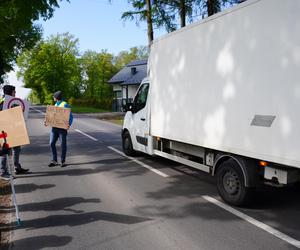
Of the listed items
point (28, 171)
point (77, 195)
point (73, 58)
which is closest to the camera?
point (77, 195)

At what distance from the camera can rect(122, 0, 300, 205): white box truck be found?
4711 mm

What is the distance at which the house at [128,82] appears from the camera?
4994cm

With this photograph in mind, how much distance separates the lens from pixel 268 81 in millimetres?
4996

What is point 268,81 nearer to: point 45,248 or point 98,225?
point 98,225

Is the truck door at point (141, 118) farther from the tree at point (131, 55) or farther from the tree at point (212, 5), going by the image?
the tree at point (131, 55)

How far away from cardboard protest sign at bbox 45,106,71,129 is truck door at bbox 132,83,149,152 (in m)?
1.80

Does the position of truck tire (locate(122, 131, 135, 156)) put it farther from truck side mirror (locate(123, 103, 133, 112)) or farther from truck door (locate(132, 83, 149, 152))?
truck side mirror (locate(123, 103, 133, 112))

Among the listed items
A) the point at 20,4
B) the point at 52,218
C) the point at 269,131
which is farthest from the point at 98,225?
the point at 20,4

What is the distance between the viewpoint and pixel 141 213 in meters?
5.69

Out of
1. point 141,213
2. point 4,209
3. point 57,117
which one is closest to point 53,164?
point 57,117

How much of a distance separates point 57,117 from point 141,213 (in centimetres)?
444

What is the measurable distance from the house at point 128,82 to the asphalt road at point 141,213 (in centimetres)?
4037

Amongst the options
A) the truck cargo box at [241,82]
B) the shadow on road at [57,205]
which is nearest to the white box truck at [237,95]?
the truck cargo box at [241,82]

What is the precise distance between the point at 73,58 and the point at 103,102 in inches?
1187
